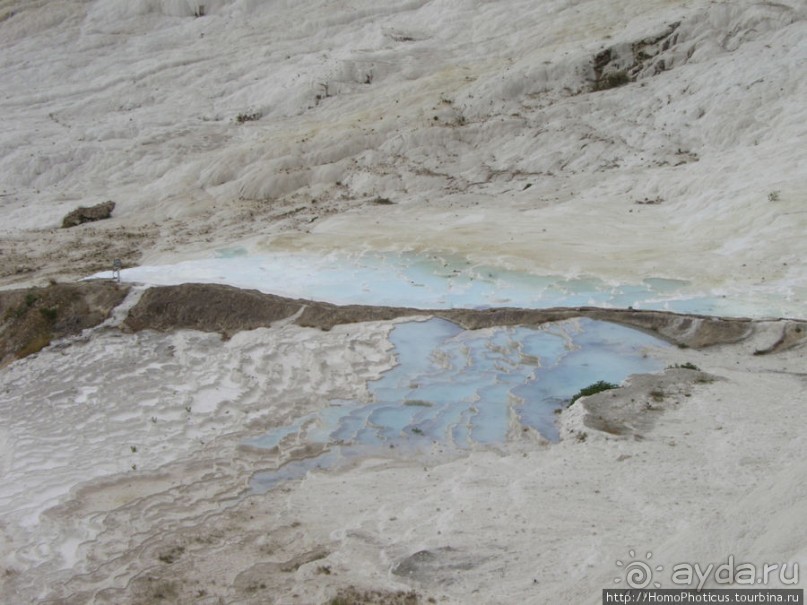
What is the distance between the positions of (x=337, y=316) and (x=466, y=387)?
171 inches

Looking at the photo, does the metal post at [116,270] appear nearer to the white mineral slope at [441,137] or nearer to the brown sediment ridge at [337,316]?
the brown sediment ridge at [337,316]

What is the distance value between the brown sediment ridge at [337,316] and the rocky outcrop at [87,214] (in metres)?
11.4

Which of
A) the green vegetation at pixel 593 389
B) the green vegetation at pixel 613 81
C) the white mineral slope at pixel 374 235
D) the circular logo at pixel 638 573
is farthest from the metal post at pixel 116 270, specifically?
the green vegetation at pixel 613 81

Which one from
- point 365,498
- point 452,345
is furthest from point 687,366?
point 365,498

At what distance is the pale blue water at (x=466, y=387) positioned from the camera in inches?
539

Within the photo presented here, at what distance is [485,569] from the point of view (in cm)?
985

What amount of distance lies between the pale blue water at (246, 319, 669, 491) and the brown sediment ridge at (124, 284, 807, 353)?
0.38 meters

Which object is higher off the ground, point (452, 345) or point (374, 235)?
point (374, 235)

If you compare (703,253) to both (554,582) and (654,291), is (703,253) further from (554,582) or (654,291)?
(554,582)

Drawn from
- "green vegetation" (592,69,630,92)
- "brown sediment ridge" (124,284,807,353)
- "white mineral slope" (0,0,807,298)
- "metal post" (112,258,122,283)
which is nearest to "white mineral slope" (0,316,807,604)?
"brown sediment ridge" (124,284,807,353)

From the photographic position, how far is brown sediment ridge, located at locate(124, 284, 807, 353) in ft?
54.0

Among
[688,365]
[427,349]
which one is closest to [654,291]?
[688,365]

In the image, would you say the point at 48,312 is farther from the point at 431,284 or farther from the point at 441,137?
the point at 441,137

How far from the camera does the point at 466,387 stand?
601 inches
